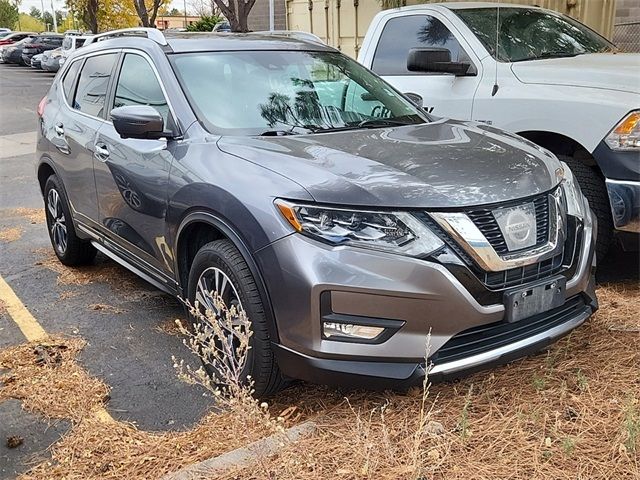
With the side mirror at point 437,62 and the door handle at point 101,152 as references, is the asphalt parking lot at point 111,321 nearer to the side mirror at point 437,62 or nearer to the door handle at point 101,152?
the door handle at point 101,152

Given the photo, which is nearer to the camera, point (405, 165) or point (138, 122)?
point (405, 165)

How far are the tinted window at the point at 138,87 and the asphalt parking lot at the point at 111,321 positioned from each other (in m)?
1.43

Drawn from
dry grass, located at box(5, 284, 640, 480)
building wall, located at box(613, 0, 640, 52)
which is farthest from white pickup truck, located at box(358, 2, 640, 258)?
building wall, located at box(613, 0, 640, 52)

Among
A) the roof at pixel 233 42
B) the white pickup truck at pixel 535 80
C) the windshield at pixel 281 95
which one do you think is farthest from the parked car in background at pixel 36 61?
the windshield at pixel 281 95

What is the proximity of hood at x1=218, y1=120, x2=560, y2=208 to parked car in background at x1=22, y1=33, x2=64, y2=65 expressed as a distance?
37.1m

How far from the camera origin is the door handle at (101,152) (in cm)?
421

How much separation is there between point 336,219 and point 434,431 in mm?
990

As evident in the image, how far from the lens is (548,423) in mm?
2820

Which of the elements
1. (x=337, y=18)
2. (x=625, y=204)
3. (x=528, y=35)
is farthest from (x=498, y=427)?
(x=337, y=18)

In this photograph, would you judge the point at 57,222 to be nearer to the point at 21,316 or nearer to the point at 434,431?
the point at 21,316

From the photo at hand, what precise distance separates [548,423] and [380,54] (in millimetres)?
4345

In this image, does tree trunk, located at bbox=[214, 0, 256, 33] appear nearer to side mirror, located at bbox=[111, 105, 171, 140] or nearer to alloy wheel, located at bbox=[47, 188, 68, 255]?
alloy wheel, located at bbox=[47, 188, 68, 255]

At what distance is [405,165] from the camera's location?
9.69 feet

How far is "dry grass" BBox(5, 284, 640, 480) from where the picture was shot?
2.53 meters
